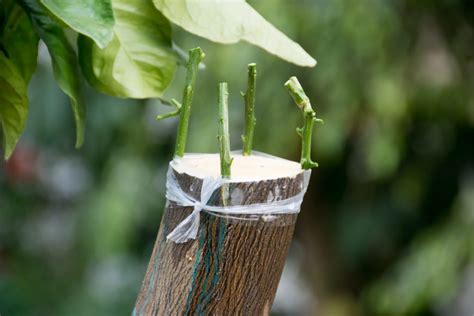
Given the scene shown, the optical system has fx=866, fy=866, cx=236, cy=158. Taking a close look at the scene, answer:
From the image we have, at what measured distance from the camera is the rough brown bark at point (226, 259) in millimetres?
482

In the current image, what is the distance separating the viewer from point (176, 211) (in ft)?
1.64

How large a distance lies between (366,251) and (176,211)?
7.42 feet

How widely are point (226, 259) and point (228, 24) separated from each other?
142mm

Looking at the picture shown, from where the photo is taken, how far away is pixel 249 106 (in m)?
0.52

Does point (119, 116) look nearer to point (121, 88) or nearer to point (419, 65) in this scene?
point (419, 65)

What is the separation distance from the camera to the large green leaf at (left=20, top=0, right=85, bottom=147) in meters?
0.54

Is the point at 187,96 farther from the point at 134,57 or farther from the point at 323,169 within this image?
the point at 323,169

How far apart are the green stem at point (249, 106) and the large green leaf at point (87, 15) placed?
0.09 m

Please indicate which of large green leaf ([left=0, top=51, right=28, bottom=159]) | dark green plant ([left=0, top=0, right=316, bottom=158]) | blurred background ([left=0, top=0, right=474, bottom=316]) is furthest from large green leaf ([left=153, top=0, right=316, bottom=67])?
blurred background ([left=0, top=0, right=474, bottom=316])

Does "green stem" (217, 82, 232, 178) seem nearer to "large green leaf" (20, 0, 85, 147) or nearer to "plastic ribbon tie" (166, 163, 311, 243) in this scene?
"plastic ribbon tie" (166, 163, 311, 243)

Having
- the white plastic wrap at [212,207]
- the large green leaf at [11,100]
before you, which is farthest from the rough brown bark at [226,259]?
the large green leaf at [11,100]

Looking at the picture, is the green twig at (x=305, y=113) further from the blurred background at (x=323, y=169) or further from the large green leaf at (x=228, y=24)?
the blurred background at (x=323, y=169)

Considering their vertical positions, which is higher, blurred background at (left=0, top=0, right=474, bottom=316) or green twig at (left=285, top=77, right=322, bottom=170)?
green twig at (left=285, top=77, right=322, bottom=170)

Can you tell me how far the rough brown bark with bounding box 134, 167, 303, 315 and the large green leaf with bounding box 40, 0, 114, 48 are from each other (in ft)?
0.31
